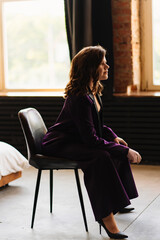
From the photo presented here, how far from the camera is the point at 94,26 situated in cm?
511

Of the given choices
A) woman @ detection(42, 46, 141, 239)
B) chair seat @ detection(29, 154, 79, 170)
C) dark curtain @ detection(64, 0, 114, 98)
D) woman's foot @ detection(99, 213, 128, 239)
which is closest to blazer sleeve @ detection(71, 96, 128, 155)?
woman @ detection(42, 46, 141, 239)

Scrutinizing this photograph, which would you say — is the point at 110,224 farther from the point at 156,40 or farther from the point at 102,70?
the point at 156,40

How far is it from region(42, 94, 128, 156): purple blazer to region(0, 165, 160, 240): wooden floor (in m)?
0.55

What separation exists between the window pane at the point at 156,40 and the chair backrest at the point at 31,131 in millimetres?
2582

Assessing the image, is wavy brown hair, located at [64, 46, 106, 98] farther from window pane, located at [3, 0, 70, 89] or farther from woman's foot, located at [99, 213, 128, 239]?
window pane, located at [3, 0, 70, 89]

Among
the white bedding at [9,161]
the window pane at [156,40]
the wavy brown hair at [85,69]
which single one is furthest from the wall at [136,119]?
the wavy brown hair at [85,69]

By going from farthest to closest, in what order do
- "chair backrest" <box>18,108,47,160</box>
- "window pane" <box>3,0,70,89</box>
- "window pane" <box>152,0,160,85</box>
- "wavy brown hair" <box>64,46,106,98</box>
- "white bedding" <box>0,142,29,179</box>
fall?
"window pane" <box>3,0,70,89</box> → "window pane" <box>152,0,160,85</box> → "white bedding" <box>0,142,29,179</box> → "chair backrest" <box>18,108,47,160</box> → "wavy brown hair" <box>64,46,106,98</box>

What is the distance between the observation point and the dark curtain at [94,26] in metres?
5.09

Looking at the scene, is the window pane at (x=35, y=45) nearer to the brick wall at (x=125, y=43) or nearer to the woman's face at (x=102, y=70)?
the brick wall at (x=125, y=43)

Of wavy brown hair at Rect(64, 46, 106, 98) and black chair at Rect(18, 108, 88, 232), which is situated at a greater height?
wavy brown hair at Rect(64, 46, 106, 98)

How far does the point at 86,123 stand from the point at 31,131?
0.42m

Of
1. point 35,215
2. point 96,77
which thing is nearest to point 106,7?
point 96,77

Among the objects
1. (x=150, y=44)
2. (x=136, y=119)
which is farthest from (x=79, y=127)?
(x=150, y=44)

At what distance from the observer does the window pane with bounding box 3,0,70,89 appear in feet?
19.1
